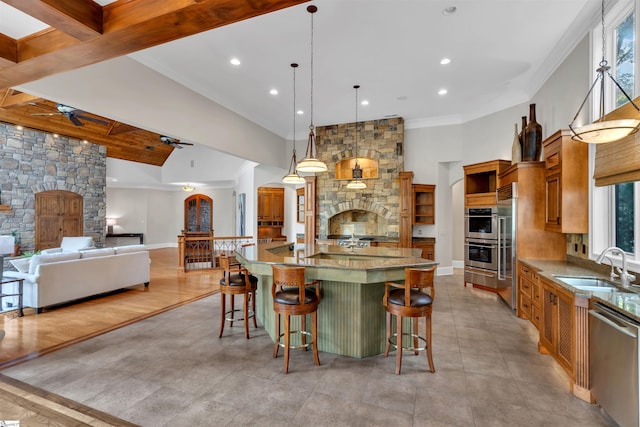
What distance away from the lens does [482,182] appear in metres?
6.45

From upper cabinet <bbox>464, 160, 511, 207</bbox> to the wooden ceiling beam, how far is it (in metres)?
6.11

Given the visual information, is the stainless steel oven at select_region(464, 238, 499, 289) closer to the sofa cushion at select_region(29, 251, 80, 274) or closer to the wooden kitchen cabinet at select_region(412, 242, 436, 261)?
the wooden kitchen cabinet at select_region(412, 242, 436, 261)

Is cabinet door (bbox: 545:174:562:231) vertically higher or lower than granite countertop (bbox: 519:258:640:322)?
higher

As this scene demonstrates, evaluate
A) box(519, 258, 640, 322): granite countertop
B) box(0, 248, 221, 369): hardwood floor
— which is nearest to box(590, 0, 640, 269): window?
box(519, 258, 640, 322): granite countertop

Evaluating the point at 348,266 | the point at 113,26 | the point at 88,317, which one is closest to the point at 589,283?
the point at 348,266

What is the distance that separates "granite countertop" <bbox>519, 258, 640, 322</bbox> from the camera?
2018mm

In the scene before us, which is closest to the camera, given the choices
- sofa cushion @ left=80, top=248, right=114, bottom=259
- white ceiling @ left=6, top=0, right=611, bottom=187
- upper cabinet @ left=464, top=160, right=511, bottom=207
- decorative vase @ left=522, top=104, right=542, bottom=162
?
white ceiling @ left=6, top=0, right=611, bottom=187

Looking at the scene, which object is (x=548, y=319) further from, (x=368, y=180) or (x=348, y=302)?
(x=368, y=180)

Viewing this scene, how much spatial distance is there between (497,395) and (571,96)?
3.94 meters

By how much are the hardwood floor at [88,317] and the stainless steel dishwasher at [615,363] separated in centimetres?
517

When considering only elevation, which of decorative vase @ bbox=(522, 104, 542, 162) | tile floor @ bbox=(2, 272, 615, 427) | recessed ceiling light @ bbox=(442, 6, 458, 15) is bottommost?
tile floor @ bbox=(2, 272, 615, 427)

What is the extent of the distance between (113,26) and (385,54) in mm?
3540

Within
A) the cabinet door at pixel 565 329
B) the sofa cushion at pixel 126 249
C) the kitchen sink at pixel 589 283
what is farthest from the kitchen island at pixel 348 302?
the sofa cushion at pixel 126 249

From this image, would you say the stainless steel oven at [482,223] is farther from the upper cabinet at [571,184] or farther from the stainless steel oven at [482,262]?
the upper cabinet at [571,184]
